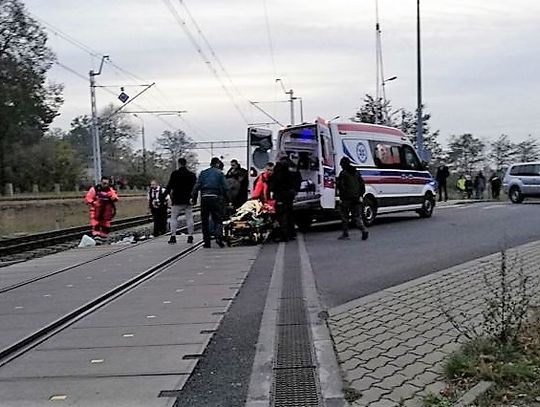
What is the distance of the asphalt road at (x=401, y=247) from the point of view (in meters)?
9.80

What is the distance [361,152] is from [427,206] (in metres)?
4.43

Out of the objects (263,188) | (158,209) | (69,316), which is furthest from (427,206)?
(69,316)

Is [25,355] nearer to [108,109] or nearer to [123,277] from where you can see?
[123,277]

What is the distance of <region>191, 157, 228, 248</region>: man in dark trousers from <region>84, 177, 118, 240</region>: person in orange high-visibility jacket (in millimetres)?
4188

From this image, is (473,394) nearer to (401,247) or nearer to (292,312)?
(292,312)

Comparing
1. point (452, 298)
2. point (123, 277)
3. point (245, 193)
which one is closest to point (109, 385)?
point (452, 298)

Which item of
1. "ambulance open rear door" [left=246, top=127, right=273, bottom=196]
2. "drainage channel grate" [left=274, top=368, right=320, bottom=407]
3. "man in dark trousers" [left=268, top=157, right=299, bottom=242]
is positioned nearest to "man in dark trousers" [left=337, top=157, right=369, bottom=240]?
"man in dark trousers" [left=268, top=157, right=299, bottom=242]

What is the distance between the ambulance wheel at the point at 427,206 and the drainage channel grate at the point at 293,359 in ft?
44.8

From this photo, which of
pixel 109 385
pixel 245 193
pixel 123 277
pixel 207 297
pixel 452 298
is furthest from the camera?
pixel 245 193

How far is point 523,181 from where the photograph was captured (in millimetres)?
31047

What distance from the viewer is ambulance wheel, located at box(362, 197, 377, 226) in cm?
1900

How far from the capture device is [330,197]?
57.5 ft

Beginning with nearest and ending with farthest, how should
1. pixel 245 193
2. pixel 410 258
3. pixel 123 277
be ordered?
pixel 123 277
pixel 410 258
pixel 245 193

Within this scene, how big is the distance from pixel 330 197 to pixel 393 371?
1222cm
